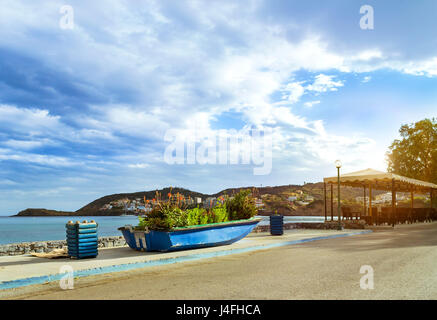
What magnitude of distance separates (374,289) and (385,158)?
184 ft

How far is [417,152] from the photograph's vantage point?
54.5m

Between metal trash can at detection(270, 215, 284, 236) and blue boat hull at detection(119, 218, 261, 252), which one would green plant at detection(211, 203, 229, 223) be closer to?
blue boat hull at detection(119, 218, 261, 252)

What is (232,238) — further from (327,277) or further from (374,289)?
(374,289)

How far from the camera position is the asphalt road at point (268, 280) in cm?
596

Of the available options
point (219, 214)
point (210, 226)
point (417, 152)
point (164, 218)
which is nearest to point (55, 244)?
point (219, 214)

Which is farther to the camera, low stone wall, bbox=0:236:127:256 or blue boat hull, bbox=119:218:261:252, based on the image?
low stone wall, bbox=0:236:127:256

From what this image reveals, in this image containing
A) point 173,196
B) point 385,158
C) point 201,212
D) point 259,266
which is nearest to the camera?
point 259,266

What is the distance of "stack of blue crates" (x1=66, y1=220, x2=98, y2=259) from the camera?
10.0 meters

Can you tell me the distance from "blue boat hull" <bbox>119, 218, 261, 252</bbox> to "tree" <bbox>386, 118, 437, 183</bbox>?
4850 centimetres

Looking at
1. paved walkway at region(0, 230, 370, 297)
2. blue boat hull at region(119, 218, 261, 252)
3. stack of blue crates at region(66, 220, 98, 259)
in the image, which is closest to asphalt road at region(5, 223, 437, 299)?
paved walkway at region(0, 230, 370, 297)

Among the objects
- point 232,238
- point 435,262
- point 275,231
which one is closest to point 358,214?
point 275,231

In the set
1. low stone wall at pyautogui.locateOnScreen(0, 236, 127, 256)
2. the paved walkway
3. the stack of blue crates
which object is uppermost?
the stack of blue crates

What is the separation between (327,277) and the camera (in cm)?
733

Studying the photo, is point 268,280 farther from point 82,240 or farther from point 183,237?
point 82,240
